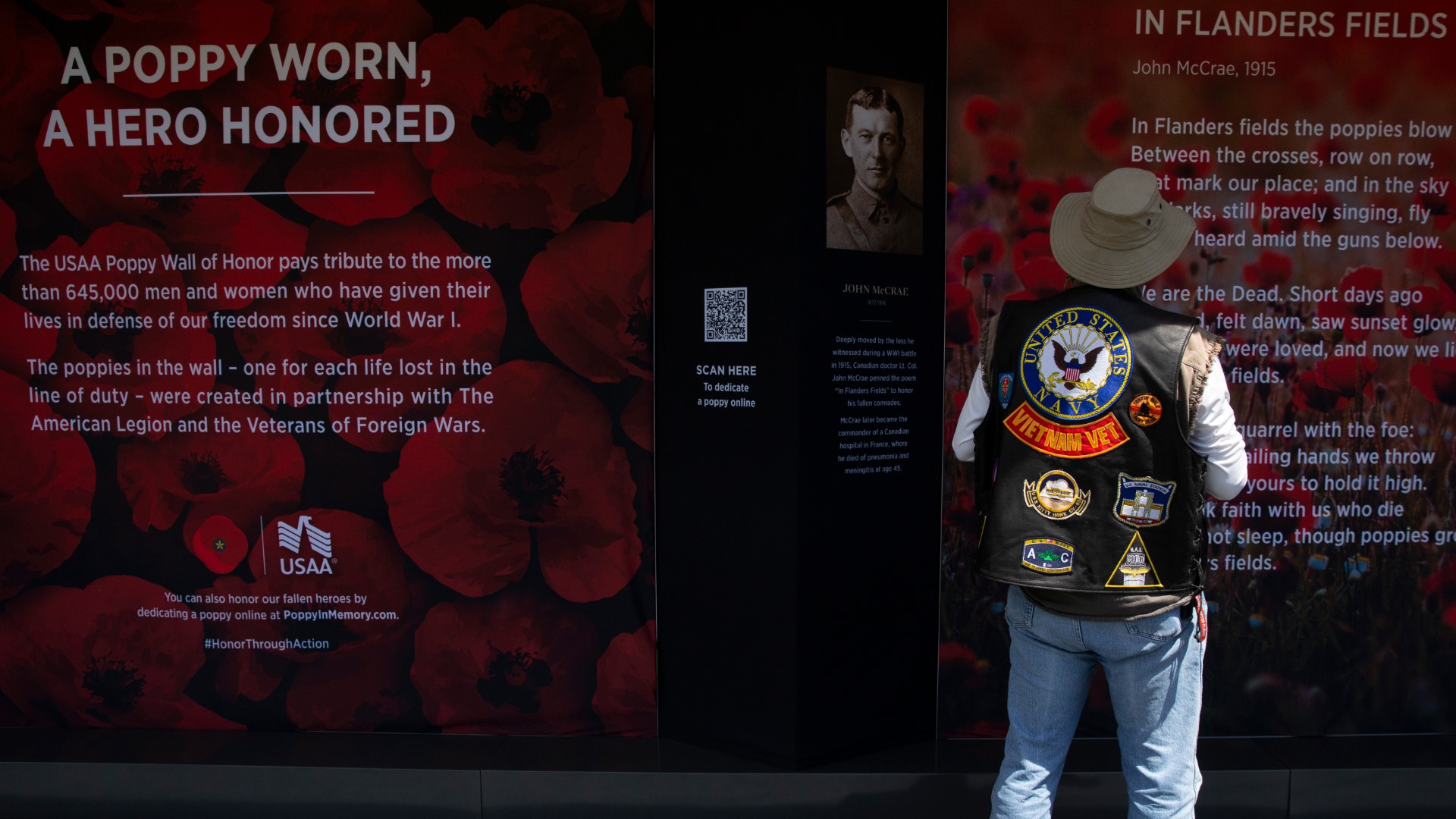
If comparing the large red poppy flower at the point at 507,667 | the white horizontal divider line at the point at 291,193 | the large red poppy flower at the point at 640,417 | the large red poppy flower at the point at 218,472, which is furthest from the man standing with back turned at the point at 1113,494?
the large red poppy flower at the point at 218,472

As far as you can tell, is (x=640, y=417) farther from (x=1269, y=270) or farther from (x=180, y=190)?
(x=1269, y=270)

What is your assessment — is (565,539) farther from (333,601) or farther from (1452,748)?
(1452,748)

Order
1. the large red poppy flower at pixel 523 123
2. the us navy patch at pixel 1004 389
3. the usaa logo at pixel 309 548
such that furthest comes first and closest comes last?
1. the usaa logo at pixel 309 548
2. the large red poppy flower at pixel 523 123
3. the us navy patch at pixel 1004 389

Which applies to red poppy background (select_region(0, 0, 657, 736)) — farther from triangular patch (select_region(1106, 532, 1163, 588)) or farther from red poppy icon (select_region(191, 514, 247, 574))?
triangular patch (select_region(1106, 532, 1163, 588))

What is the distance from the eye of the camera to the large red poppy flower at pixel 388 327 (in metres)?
3.02

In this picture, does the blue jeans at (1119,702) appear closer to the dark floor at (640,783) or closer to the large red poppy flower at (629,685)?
the dark floor at (640,783)

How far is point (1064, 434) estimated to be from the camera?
199cm

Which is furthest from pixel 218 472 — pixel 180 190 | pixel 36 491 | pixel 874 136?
pixel 874 136

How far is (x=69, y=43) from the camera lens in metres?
3.02

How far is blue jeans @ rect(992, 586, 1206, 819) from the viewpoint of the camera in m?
1.98

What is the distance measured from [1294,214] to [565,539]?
2.47 m

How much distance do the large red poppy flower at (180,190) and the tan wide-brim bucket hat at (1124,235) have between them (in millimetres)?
2305

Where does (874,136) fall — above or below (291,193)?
above

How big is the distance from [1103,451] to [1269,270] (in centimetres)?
147
